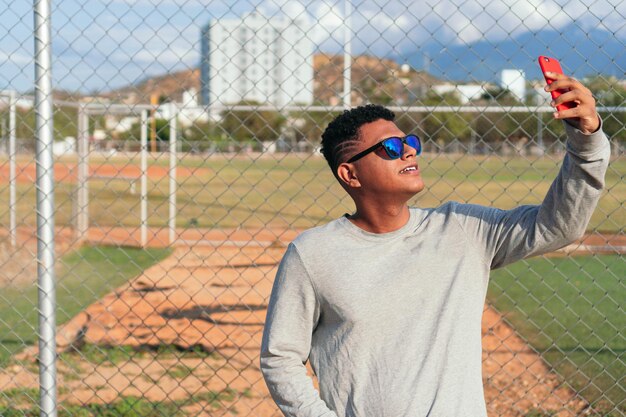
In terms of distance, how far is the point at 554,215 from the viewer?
2.14 m

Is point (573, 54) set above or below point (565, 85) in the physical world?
below

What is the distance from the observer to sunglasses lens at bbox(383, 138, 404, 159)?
7.42ft

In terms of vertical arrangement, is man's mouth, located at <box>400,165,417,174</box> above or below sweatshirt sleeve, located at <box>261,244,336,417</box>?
above

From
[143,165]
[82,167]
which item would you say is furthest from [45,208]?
[143,165]

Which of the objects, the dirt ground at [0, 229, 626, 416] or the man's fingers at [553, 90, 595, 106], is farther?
the dirt ground at [0, 229, 626, 416]

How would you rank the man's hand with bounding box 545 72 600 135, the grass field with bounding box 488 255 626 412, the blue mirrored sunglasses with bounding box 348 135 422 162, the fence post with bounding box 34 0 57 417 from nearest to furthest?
the man's hand with bounding box 545 72 600 135, the blue mirrored sunglasses with bounding box 348 135 422 162, the fence post with bounding box 34 0 57 417, the grass field with bounding box 488 255 626 412

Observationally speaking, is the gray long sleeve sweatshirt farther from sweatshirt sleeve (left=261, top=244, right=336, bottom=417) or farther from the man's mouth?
the man's mouth

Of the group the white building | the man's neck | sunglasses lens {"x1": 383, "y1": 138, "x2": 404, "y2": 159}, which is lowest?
the man's neck

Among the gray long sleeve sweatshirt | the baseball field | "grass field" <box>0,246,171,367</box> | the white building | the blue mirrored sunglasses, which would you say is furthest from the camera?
"grass field" <box>0,246,171,367</box>

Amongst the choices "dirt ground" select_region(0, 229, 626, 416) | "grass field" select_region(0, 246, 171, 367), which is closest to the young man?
"dirt ground" select_region(0, 229, 626, 416)

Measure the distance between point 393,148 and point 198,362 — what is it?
421 cm

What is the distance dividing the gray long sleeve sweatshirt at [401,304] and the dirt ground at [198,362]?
226 centimetres

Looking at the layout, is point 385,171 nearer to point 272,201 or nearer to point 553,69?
point 553,69

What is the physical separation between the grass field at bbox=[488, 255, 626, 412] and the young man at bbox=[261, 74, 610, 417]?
208cm
